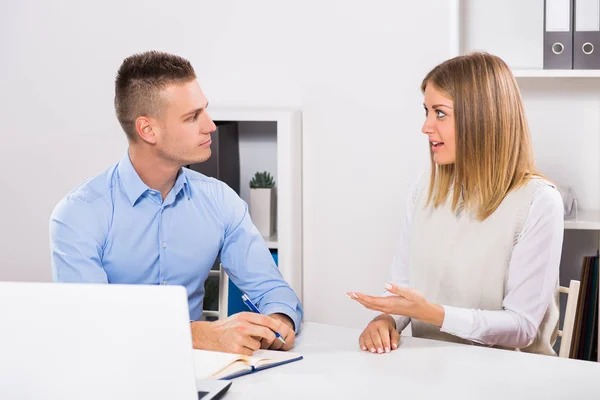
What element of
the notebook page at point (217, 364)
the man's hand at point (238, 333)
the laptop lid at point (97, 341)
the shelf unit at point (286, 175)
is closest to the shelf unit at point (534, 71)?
the shelf unit at point (286, 175)

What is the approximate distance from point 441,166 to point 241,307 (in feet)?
3.75

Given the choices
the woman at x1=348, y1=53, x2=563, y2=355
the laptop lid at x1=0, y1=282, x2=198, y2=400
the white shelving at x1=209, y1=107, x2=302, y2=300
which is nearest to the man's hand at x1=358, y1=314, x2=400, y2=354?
the woman at x1=348, y1=53, x2=563, y2=355

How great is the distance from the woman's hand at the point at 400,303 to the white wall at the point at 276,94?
1.18m

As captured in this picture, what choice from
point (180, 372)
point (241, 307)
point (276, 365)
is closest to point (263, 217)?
point (241, 307)

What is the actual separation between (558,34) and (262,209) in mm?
1190

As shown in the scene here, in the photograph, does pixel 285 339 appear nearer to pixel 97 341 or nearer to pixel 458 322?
pixel 458 322

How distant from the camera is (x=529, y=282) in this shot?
1884mm

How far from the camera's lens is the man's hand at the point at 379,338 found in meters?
1.62

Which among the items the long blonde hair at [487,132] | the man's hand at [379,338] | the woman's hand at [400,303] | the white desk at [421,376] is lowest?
the white desk at [421,376]

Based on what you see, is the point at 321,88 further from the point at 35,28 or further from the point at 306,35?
the point at 35,28

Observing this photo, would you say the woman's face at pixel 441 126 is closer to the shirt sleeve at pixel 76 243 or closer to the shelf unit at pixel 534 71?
the shelf unit at pixel 534 71

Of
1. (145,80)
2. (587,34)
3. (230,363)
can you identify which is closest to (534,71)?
(587,34)

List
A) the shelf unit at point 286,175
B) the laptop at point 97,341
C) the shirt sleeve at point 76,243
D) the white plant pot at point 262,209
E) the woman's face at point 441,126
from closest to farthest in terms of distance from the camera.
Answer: the laptop at point 97,341 → the shirt sleeve at point 76,243 → the woman's face at point 441,126 → the shelf unit at point 286,175 → the white plant pot at point 262,209

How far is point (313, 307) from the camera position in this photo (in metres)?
3.03
